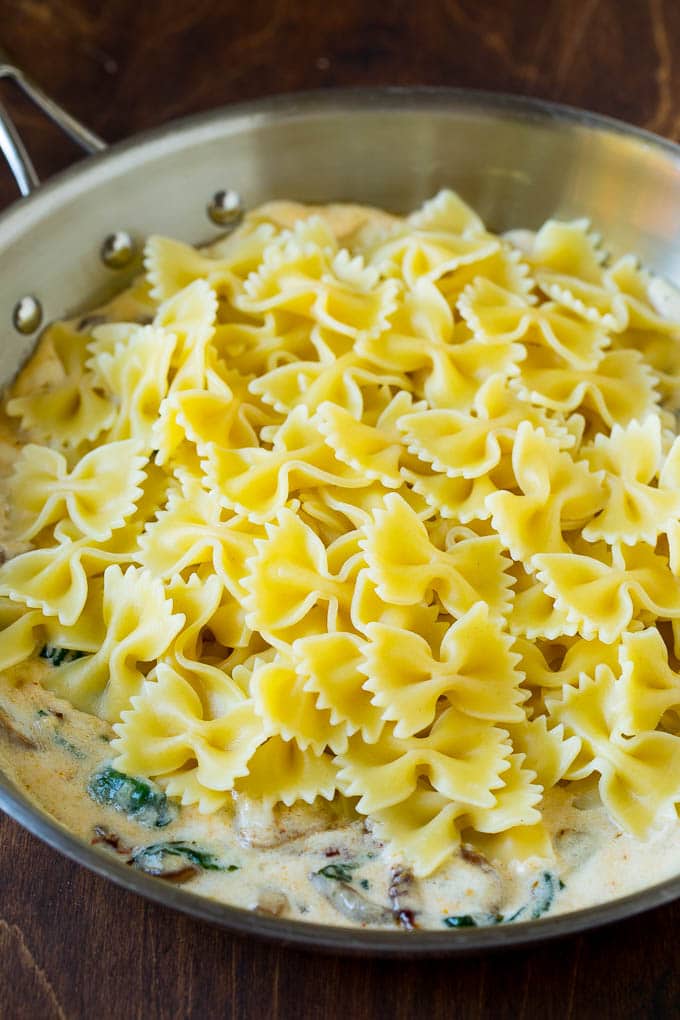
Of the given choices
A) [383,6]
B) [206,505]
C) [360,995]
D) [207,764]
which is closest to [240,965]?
[360,995]

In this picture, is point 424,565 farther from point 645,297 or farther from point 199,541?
point 645,297

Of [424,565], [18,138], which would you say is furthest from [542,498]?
[18,138]

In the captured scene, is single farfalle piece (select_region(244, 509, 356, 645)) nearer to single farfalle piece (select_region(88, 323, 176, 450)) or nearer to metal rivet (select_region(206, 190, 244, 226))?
single farfalle piece (select_region(88, 323, 176, 450))

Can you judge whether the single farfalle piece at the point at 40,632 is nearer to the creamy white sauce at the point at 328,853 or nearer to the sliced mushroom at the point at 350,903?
the creamy white sauce at the point at 328,853

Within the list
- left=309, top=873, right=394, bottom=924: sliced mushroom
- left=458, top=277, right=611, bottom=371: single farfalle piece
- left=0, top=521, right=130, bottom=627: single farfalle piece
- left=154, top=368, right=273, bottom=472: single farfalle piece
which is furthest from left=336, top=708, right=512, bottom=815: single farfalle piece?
left=458, top=277, right=611, bottom=371: single farfalle piece

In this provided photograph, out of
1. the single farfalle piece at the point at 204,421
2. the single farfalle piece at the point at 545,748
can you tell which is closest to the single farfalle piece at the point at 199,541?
the single farfalle piece at the point at 204,421

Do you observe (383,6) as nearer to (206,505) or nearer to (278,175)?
(278,175)
